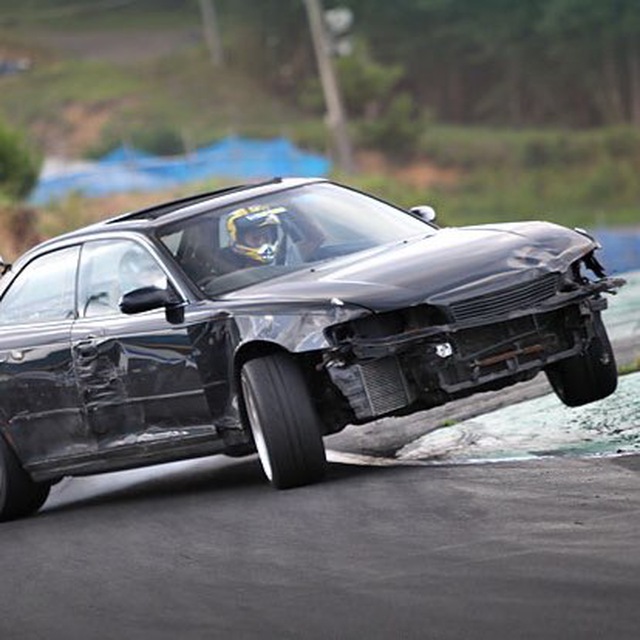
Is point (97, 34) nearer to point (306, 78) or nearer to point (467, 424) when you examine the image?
point (306, 78)

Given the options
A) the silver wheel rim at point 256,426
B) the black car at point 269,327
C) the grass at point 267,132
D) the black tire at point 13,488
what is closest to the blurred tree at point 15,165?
the grass at point 267,132

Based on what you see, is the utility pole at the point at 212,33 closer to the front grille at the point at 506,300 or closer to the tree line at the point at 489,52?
the tree line at the point at 489,52

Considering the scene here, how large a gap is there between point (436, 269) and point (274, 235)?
1.36 metres

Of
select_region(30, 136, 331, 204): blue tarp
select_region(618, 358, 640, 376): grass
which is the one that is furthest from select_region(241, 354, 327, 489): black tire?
select_region(30, 136, 331, 204): blue tarp

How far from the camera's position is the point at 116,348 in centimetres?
1093

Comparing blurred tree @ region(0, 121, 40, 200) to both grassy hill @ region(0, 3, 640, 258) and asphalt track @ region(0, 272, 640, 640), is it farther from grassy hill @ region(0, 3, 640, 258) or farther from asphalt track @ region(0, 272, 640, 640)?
asphalt track @ region(0, 272, 640, 640)

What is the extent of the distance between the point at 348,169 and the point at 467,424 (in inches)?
1801

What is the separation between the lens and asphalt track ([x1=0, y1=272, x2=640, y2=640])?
256 inches

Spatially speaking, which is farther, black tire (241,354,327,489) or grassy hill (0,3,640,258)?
grassy hill (0,3,640,258)

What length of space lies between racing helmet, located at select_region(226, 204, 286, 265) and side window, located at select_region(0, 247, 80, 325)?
103 centimetres

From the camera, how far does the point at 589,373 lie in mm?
10844

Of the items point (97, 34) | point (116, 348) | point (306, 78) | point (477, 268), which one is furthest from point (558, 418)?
Result: point (97, 34)

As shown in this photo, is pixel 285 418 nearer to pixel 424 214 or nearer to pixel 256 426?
pixel 256 426

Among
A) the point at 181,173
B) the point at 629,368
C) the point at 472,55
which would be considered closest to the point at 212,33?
the point at 472,55
